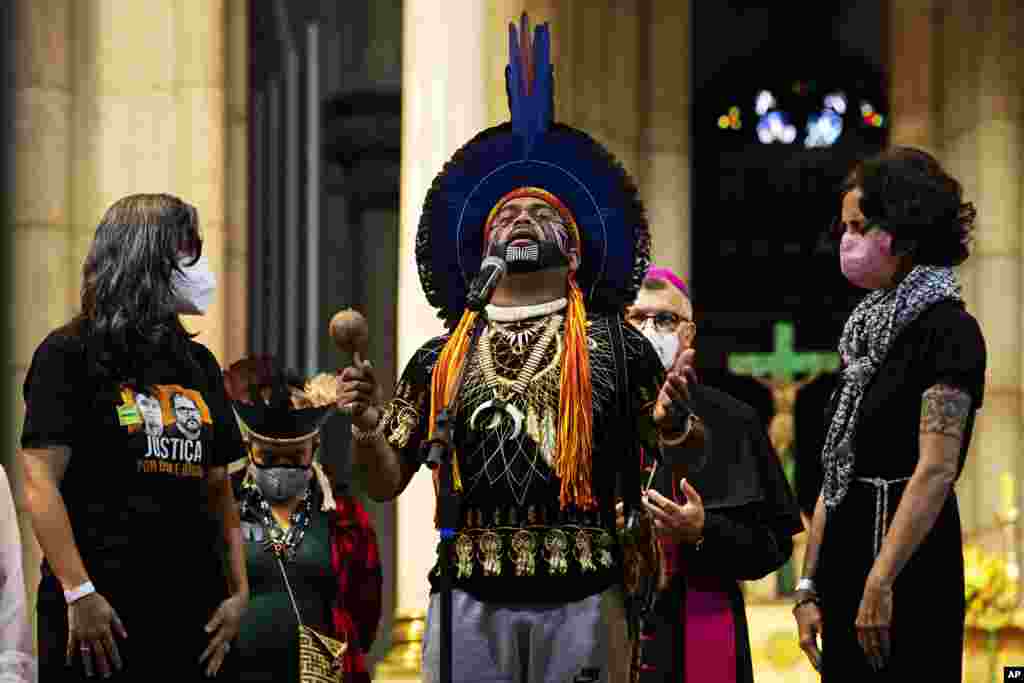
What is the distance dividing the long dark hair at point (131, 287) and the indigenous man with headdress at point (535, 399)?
591 millimetres

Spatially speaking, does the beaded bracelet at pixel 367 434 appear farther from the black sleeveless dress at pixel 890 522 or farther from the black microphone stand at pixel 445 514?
the black sleeveless dress at pixel 890 522

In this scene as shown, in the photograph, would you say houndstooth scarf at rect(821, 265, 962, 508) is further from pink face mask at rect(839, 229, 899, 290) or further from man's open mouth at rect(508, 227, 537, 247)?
man's open mouth at rect(508, 227, 537, 247)

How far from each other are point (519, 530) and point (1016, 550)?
293 inches

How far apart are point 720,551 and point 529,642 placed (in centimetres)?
132

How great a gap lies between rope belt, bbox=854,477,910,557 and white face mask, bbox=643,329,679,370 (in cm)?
168

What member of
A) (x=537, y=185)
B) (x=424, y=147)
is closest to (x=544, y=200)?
(x=537, y=185)

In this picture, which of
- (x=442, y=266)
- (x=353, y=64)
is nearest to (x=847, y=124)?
(x=353, y=64)

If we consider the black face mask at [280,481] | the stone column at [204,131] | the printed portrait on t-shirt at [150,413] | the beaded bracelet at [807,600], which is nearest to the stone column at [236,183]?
the stone column at [204,131]

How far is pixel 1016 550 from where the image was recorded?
40.1ft

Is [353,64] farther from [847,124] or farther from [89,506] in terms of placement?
[89,506]

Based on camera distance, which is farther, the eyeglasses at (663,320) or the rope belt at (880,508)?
the eyeglasses at (663,320)

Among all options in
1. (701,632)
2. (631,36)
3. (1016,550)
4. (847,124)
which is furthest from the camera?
(847,124)

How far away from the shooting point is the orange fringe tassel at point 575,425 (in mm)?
5363

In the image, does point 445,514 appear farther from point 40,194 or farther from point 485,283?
point 40,194
